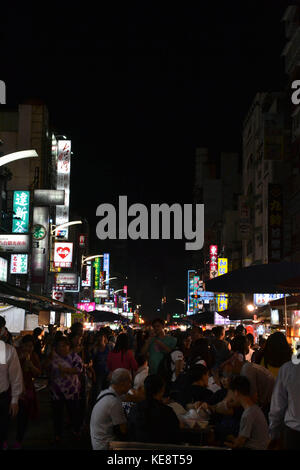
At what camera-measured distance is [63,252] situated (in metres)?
51.3

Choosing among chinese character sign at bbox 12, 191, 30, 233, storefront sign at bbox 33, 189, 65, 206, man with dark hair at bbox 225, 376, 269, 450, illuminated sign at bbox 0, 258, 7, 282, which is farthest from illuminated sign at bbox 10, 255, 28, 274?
man with dark hair at bbox 225, 376, 269, 450

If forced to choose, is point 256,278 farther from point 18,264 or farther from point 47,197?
point 47,197

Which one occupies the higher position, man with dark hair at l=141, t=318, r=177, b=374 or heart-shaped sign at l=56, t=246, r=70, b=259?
heart-shaped sign at l=56, t=246, r=70, b=259

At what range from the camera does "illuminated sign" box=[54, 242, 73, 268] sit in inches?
2000

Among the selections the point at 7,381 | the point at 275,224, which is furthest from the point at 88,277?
the point at 7,381

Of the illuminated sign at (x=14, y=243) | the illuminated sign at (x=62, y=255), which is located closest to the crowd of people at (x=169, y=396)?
the illuminated sign at (x=14, y=243)

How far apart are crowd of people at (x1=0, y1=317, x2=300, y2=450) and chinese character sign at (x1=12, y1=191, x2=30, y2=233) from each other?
24050 millimetres

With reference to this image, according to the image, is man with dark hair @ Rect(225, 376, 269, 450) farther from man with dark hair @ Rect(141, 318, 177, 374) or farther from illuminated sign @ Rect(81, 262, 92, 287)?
illuminated sign @ Rect(81, 262, 92, 287)

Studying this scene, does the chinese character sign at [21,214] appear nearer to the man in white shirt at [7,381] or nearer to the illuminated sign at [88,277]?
the man in white shirt at [7,381]

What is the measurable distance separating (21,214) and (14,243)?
259 centimetres

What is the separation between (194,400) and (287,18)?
46062mm

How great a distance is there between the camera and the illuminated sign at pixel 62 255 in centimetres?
5081

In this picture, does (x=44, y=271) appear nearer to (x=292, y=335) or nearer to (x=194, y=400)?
(x=292, y=335)
